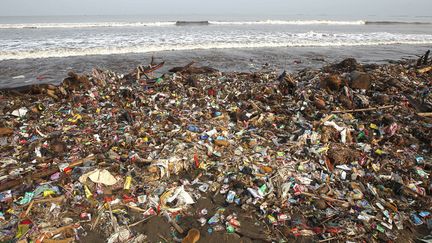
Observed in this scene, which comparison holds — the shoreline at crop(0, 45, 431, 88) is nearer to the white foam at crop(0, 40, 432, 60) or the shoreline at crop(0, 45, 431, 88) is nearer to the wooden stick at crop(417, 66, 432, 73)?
the white foam at crop(0, 40, 432, 60)

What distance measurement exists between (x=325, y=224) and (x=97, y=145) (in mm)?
3755

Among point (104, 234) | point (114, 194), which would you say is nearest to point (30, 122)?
point (114, 194)

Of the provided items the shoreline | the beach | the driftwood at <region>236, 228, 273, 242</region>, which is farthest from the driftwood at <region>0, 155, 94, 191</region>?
the shoreline

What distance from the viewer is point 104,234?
2875 millimetres

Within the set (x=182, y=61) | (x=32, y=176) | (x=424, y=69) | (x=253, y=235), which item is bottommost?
(x=253, y=235)

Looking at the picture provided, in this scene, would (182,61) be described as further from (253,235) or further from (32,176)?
(253,235)

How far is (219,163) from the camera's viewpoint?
13.1ft

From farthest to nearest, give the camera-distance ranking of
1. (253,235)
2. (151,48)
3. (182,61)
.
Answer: (151,48), (182,61), (253,235)

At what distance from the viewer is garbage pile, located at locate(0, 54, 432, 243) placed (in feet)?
9.82

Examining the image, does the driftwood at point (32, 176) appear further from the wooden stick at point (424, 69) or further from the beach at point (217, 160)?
the wooden stick at point (424, 69)

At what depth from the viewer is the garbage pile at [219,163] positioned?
2.99 m

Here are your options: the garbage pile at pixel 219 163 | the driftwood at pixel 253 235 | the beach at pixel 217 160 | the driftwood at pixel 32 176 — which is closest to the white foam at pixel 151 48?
the beach at pixel 217 160

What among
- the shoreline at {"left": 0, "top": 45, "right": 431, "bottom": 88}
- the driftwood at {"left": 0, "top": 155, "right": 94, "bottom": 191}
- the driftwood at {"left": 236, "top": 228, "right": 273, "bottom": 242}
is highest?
the shoreline at {"left": 0, "top": 45, "right": 431, "bottom": 88}

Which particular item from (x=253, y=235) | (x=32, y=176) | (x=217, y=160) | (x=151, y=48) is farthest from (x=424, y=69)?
(x=151, y=48)
